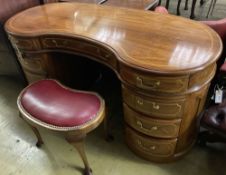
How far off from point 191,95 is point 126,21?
0.57m

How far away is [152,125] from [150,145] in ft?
0.58

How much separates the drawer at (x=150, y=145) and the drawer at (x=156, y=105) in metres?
0.20

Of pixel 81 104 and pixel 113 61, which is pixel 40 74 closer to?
pixel 81 104

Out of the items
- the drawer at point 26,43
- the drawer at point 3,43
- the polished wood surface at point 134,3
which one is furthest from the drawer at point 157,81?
the drawer at point 3,43

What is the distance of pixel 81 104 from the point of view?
1.15 metres

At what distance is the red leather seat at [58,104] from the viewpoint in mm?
1078

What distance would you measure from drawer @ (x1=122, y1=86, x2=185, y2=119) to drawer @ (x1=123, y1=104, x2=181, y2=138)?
4cm

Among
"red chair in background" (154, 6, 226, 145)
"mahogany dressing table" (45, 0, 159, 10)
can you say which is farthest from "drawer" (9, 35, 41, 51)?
"red chair in background" (154, 6, 226, 145)

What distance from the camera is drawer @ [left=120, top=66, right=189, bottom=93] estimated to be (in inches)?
36.0

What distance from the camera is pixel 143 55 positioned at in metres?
0.99

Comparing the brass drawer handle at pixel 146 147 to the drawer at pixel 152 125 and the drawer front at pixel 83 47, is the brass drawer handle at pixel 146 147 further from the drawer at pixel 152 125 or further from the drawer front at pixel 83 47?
the drawer front at pixel 83 47

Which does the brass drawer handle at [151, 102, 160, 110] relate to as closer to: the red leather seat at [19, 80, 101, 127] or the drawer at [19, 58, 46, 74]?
the red leather seat at [19, 80, 101, 127]

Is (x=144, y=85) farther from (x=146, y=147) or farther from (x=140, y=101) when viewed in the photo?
(x=146, y=147)

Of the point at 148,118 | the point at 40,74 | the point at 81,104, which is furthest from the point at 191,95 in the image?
the point at 40,74
